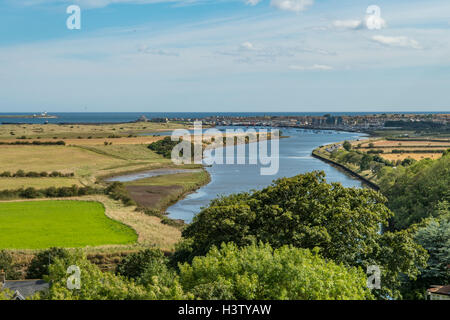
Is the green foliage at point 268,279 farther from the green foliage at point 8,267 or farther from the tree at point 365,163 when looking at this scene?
the tree at point 365,163

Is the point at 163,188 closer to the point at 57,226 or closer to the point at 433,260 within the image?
the point at 57,226

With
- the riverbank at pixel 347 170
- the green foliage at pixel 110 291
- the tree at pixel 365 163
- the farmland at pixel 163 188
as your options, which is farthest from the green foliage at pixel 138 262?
the tree at pixel 365 163

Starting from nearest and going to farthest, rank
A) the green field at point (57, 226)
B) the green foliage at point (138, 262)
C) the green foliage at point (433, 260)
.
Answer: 1. the green foliage at point (433, 260)
2. the green foliage at point (138, 262)
3. the green field at point (57, 226)

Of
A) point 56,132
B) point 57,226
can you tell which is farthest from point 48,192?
point 56,132

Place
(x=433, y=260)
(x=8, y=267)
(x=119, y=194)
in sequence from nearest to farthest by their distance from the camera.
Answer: (x=433, y=260)
(x=8, y=267)
(x=119, y=194)
